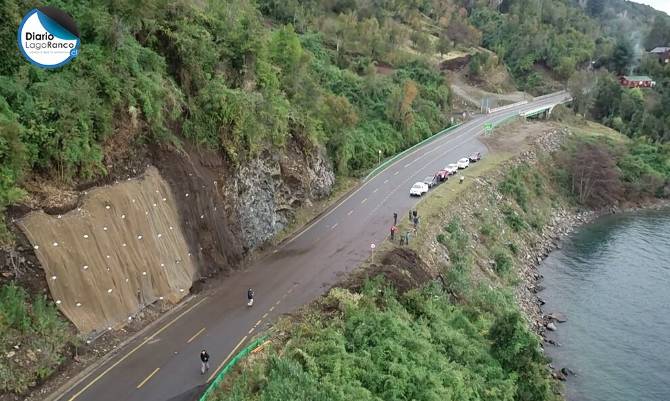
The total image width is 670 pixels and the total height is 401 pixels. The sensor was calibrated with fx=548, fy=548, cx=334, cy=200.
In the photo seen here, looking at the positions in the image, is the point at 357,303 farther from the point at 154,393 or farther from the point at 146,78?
the point at 146,78

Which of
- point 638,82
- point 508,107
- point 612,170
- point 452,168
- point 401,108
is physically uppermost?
point 401,108

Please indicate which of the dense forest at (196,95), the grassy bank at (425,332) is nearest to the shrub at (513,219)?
the grassy bank at (425,332)

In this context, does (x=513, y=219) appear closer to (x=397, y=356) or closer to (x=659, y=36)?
(x=397, y=356)

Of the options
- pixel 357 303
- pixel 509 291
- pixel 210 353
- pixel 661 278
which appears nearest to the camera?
pixel 210 353

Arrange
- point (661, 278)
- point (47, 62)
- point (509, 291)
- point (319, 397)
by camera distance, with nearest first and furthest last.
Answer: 1. point (319, 397)
2. point (47, 62)
3. point (509, 291)
4. point (661, 278)

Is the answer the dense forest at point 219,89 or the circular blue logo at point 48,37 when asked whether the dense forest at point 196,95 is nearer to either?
the dense forest at point 219,89

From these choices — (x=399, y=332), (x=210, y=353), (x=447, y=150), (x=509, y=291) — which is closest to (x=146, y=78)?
(x=210, y=353)

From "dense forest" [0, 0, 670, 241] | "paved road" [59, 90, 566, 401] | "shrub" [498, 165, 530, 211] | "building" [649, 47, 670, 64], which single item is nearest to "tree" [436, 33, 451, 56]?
"dense forest" [0, 0, 670, 241]

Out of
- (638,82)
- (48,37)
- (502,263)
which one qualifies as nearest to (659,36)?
(638,82)
